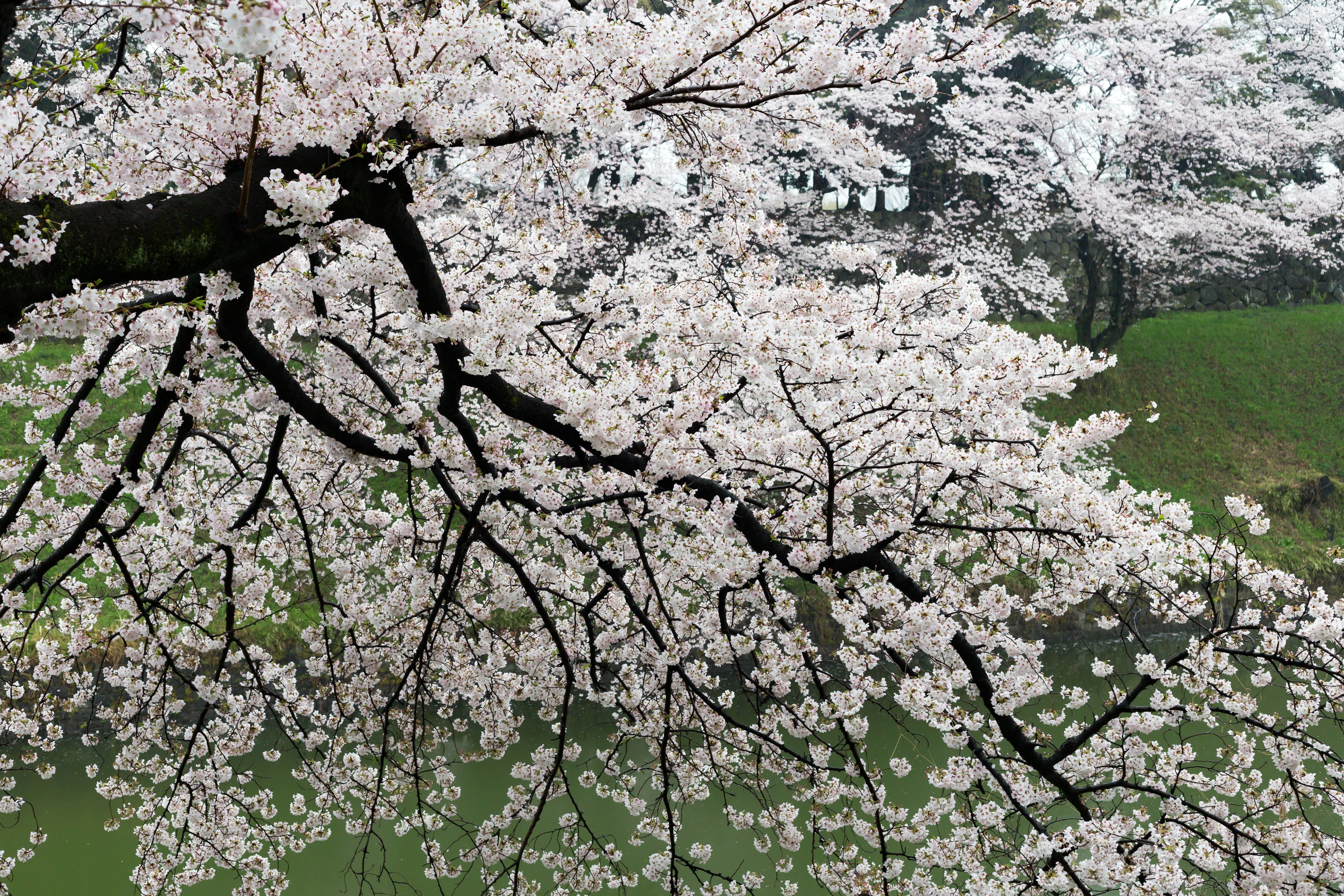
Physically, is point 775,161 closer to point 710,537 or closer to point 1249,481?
point 1249,481

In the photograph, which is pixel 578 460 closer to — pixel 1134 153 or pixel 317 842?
pixel 317 842

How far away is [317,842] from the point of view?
22.8ft

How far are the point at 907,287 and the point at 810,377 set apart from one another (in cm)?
135

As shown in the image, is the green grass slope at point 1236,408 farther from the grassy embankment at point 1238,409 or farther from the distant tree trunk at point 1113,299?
the distant tree trunk at point 1113,299

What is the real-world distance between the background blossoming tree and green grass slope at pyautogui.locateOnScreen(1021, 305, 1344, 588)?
10546 mm

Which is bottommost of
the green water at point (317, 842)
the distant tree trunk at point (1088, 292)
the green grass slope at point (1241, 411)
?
the green water at point (317, 842)

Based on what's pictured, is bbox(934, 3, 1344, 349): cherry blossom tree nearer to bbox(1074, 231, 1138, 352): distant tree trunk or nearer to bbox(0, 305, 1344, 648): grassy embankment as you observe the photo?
bbox(1074, 231, 1138, 352): distant tree trunk

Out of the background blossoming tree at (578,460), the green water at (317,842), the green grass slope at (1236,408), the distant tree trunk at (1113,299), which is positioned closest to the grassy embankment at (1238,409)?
the green grass slope at (1236,408)

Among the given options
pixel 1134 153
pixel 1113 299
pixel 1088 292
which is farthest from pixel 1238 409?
pixel 1134 153

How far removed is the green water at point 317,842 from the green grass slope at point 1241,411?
846 centimetres

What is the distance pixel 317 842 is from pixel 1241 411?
15.9m

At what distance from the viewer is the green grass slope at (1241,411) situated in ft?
45.6

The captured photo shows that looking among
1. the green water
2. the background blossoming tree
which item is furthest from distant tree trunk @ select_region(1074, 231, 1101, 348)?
the background blossoming tree

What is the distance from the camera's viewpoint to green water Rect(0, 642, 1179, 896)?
6.26 meters
